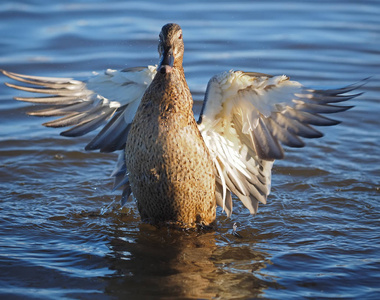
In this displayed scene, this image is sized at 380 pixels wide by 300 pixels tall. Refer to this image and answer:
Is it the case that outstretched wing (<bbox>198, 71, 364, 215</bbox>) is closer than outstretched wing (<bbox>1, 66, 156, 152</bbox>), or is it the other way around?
outstretched wing (<bbox>198, 71, 364, 215</bbox>)

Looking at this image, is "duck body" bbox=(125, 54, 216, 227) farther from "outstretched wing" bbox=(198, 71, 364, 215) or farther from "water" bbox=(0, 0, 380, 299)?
Result: "water" bbox=(0, 0, 380, 299)

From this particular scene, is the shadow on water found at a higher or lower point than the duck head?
lower

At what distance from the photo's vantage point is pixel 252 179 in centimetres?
600

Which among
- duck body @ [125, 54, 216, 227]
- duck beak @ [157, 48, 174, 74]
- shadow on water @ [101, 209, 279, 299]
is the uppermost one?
duck beak @ [157, 48, 174, 74]

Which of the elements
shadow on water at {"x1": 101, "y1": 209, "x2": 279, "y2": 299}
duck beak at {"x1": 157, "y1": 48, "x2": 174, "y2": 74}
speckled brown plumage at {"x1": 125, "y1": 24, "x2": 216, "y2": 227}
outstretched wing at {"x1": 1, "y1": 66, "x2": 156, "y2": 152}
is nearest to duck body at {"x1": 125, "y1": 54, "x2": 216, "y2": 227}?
speckled brown plumage at {"x1": 125, "y1": 24, "x2": 216, "y2": 227}

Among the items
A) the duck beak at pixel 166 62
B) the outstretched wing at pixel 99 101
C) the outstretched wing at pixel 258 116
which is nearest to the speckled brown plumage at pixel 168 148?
the duck beak at pixel 166 62

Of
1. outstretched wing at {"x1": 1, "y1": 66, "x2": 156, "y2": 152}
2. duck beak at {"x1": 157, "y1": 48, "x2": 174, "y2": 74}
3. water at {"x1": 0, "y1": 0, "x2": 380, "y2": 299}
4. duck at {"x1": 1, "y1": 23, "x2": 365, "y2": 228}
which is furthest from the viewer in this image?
outstretched wing at {"x1": 1, "y1": 66, "x2": 156, "y2": 152}

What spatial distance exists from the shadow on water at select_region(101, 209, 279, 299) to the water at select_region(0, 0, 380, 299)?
0.05 feet

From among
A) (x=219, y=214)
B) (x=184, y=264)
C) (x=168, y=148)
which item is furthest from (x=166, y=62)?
(x=219, y=214)

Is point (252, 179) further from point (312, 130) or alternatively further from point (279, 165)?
point (279, 165)

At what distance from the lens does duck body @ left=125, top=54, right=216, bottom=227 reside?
539 cm

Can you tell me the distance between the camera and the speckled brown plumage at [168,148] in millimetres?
5383

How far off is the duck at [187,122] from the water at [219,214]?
0.45 meters

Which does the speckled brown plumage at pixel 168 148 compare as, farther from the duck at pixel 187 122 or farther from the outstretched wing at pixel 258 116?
the outstretched wing at pixel 258 116
